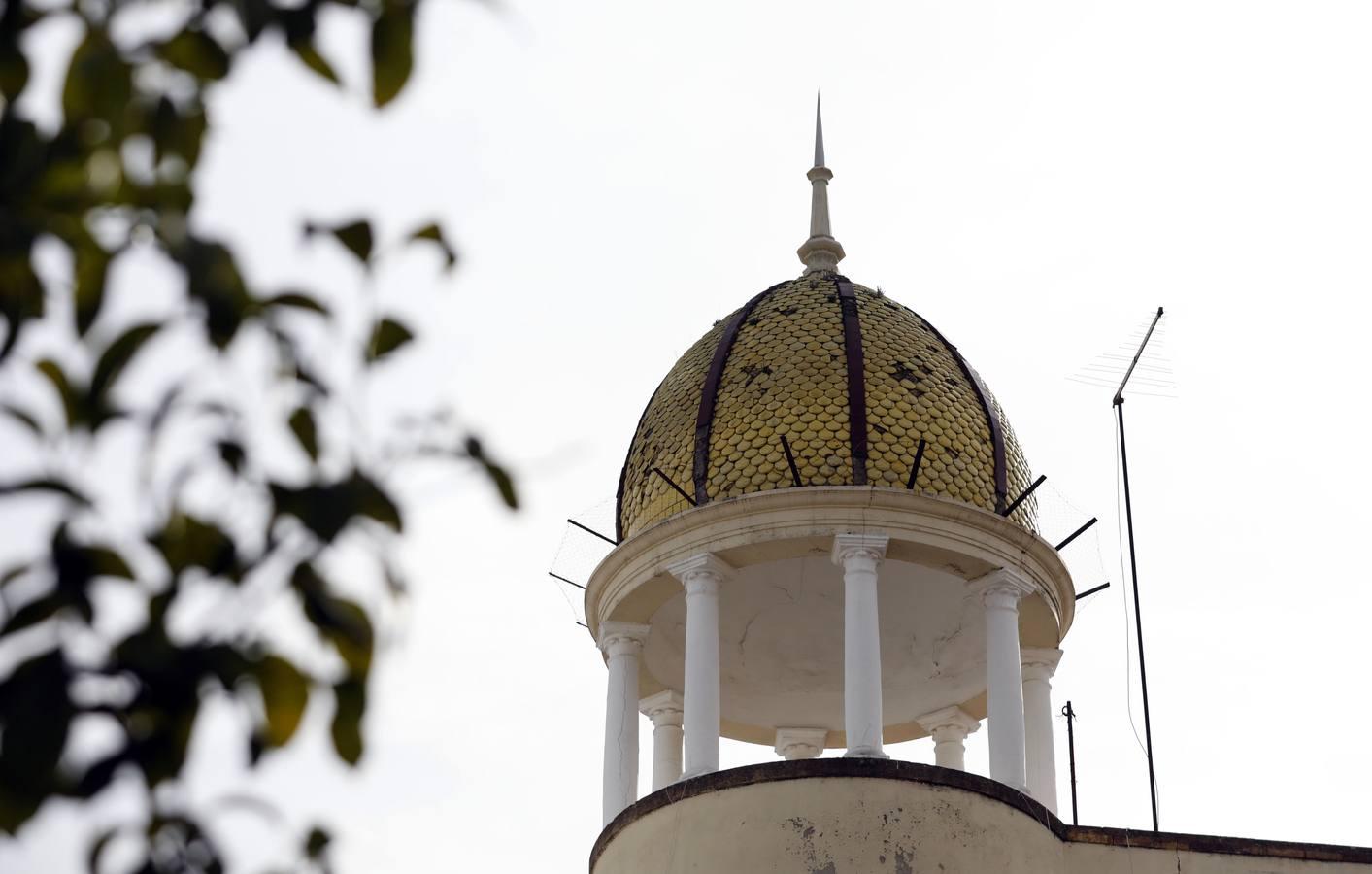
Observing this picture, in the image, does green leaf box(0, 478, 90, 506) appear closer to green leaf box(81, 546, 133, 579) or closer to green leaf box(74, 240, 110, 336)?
green leaf box(81, 546, 133, 579)

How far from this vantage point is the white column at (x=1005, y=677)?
18344mm

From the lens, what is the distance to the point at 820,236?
22953 millimetres

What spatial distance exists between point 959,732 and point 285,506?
1911cm

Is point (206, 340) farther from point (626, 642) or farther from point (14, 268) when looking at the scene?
point (626, 642)

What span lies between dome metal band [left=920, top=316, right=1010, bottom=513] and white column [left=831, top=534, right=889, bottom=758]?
1.66 metres

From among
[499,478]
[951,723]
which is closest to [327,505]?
[499,478]

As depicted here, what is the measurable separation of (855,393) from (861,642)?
2570 mm

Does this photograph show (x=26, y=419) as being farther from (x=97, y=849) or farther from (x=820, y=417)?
(x=820, y=417)

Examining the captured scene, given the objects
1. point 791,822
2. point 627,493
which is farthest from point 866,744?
point 627,493

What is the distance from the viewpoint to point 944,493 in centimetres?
1911

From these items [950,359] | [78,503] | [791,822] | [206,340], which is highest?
[950,359]

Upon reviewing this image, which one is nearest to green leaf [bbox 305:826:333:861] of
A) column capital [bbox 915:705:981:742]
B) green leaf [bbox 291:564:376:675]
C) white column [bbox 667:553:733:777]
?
green leaf [bbox 291:564:376:675]

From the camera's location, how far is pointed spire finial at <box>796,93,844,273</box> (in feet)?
74.6

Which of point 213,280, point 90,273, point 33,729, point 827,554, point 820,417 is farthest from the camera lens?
point 820,417
